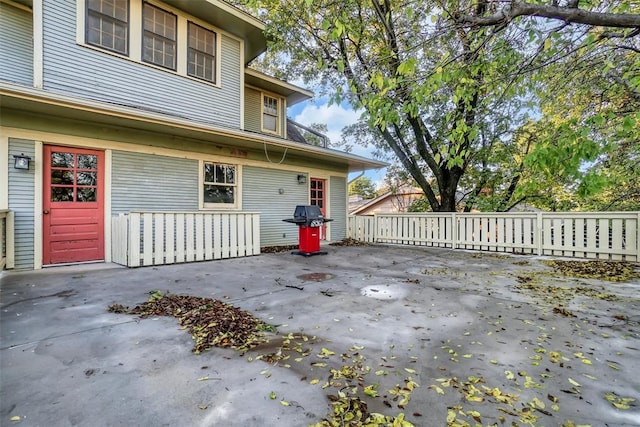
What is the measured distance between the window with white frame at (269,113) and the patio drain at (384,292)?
7.06m

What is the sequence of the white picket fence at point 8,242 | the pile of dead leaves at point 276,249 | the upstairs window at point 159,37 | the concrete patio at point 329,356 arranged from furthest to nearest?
1. the pile of dead leaves at point 276,249
2. the upstairs window at point 159,37
3. the white picket fence at point 8,242
4. the concrete patio at point 329,356

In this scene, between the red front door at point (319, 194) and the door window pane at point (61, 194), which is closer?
the door window pane at point (61, 194)

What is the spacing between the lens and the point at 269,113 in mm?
9805

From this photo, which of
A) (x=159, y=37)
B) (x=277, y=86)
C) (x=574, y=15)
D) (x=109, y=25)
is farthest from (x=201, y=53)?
(x=574, y=15)

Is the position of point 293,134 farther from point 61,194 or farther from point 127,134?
point 61,194

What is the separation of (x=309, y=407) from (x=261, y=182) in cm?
718

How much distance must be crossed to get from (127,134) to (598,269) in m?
9.17

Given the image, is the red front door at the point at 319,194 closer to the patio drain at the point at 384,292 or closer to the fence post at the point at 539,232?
the fence post at the point at 539,232

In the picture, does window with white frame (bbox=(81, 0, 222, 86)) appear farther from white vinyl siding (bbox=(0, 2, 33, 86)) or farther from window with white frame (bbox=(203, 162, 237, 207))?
window with white frame (bbox=(203, 162, 237, 207))

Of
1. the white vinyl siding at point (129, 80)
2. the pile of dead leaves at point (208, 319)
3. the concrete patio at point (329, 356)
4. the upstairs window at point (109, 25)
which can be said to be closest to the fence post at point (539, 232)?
the concrete patio at point (329, 356)

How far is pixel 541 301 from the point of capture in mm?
3504

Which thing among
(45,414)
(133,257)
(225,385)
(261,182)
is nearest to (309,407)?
(225,385)

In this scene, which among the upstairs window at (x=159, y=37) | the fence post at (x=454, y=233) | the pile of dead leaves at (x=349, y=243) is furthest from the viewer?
the pile of dead leaves at (x=349, y=243)

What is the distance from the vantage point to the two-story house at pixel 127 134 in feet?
16.7
